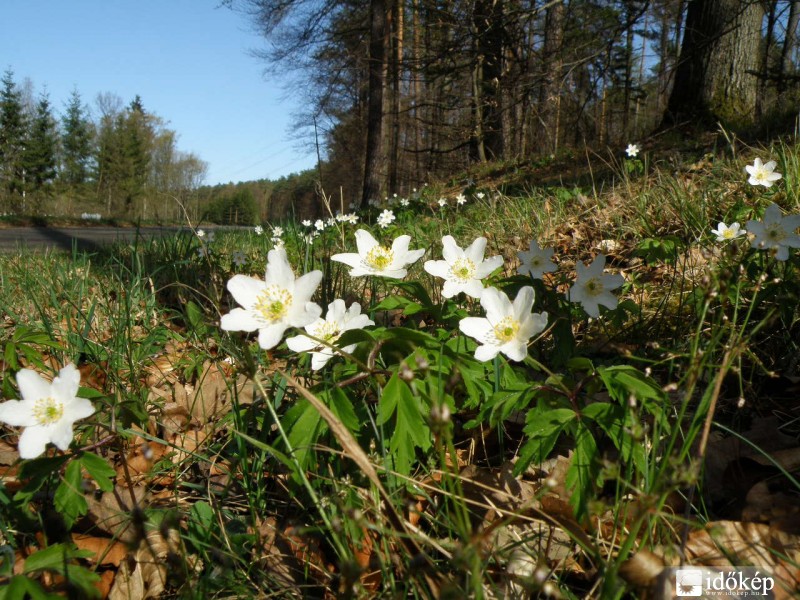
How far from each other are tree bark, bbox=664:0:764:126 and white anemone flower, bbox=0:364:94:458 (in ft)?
25.5

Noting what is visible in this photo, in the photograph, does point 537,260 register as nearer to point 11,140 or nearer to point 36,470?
point 36,470

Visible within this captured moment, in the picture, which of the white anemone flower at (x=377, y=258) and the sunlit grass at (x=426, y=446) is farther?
the white anemone flower at (x=377, y=258)

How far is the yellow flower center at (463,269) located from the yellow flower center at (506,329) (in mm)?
263

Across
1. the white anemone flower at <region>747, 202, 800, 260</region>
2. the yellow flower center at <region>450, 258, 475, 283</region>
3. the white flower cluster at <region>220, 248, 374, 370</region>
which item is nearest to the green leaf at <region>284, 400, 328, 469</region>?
the white flower cluster at <region>220, 248, 374, 370</region>

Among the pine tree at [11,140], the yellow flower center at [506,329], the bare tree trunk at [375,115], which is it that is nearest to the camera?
the yellow flower center at [506,329]

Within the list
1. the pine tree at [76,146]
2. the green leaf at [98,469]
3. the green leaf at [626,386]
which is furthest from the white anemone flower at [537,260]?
the pine tree at [76,146]

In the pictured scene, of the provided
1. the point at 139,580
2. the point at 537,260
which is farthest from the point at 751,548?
the point at 139,580

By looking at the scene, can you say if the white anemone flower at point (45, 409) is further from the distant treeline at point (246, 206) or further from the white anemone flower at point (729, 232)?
the white anemone flower at point (729, 232)

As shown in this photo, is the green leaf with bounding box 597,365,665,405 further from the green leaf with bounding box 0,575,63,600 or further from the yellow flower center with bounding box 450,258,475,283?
the green leaf with bounding box 0,575,63,600

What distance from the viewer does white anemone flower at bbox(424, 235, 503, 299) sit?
1.58m

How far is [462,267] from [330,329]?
464 millimetres

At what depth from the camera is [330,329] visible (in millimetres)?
1578

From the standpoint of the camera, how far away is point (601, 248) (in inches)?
125

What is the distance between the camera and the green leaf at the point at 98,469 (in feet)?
3.86
